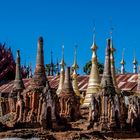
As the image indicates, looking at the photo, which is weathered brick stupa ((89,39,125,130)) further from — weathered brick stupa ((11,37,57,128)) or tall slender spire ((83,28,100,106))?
tall slender spire ((83,28,100,106))

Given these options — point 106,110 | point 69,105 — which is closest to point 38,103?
point 106,110

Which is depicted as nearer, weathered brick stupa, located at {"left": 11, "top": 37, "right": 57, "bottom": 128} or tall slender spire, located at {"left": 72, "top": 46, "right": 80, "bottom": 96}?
weathered brick stupa, located at {"left": 11, "top": 37, "right": 57, "bottom": 128}

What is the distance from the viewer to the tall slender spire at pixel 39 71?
34297 mm

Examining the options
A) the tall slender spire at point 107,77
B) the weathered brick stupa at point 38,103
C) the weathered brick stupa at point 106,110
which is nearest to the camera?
the weathered brick stupa at point 38,103

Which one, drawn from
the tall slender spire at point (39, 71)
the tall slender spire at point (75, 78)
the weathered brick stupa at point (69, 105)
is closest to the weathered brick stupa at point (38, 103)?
the tall slender spire at point (39, 71)

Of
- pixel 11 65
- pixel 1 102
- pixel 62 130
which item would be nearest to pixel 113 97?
pixel 62 130

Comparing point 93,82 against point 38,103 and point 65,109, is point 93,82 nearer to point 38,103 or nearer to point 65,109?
point 65,109

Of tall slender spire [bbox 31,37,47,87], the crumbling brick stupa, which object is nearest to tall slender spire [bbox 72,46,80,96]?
the crumbling brick stupa

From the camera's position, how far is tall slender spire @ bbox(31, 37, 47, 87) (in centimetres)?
3430

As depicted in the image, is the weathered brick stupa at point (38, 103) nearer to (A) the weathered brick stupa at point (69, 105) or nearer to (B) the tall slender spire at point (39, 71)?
(B) the tall slender spire at point (39, 71)

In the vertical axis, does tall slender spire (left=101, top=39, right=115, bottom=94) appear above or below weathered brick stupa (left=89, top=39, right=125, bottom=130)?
above

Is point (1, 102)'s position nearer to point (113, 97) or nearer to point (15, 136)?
point (113, 97)

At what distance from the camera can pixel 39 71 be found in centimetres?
3497

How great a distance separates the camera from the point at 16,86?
128 feet
